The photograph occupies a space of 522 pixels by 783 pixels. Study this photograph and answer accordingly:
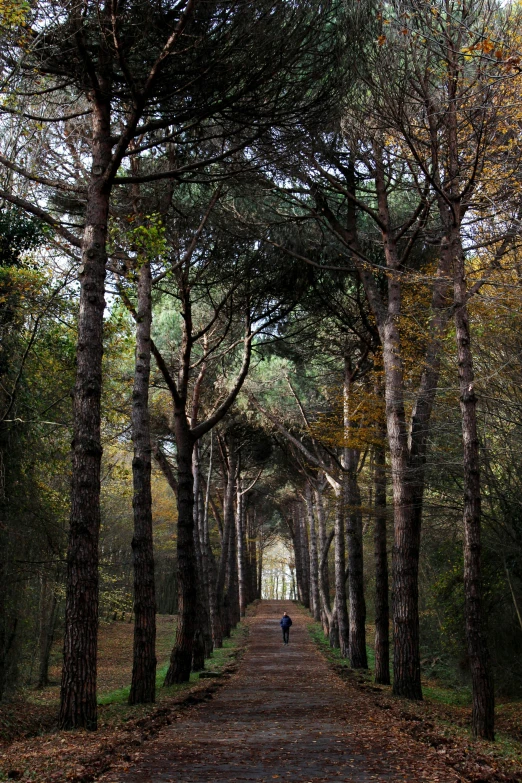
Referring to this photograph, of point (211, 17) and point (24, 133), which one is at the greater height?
point (211, 17)

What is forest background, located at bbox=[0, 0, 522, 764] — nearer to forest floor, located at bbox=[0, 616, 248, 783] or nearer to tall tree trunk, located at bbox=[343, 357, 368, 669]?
tall tree trunk, located at bbox=[343, 357, 368, 669]

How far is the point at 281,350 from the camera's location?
19.0 metres

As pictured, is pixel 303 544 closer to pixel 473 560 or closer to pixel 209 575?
pixel 209 575

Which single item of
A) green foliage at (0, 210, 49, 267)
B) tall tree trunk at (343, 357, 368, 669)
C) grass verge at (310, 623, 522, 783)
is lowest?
grass verge at (310, 623, 522, 783)

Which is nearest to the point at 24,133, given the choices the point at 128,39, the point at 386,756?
the point at 128,39

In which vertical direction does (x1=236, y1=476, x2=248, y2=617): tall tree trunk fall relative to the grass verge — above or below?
above

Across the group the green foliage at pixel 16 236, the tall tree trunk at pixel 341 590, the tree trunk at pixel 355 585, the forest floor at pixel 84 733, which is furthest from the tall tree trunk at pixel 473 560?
the tall tree trunk at pixel 341 590

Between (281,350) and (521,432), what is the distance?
829 centimetres

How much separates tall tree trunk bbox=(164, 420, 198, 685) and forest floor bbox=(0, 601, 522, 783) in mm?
693

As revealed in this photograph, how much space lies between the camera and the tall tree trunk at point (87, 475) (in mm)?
7996

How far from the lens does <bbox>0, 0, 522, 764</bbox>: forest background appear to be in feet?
28.2

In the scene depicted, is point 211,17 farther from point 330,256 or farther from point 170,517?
point 170,517

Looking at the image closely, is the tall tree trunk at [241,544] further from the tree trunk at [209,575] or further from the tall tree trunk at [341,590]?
the tall tree trunk at [341,590]

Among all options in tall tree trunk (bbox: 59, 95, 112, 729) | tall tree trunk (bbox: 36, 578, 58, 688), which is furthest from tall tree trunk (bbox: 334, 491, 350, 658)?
tall tree trunk (bbox: 59, 95, 112, 729)
